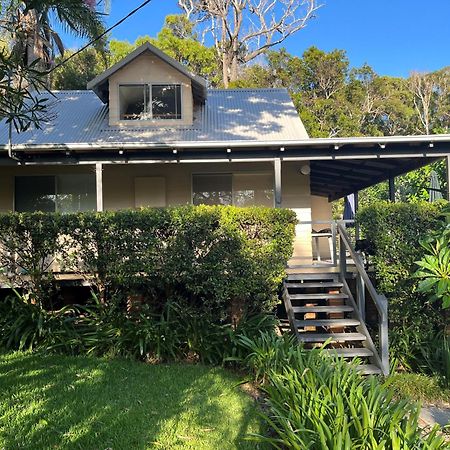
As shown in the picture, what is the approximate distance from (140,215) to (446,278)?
163 inches

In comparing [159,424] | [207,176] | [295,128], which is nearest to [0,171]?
[207,176]

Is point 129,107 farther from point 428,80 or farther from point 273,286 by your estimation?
point 428,80

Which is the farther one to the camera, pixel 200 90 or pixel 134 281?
pixel 200 90

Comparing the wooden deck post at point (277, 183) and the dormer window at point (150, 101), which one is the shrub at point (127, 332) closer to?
the wooden deck post at point (277, 183)

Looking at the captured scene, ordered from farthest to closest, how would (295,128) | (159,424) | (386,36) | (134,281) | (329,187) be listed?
1. (386,36)
2. (329,187)
3. (295,128)
4. (134,281)
5. (159,424)

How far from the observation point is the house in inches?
374

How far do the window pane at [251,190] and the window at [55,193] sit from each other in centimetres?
353

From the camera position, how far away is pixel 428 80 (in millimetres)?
35906

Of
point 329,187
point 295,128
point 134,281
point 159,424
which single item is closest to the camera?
point 159,424

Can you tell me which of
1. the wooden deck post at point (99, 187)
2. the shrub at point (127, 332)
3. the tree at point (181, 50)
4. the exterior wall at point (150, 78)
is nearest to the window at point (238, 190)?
the exterior wall at point (150, 78)

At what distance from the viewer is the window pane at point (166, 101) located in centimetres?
1209

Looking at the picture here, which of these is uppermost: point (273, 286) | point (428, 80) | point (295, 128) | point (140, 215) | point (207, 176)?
point (428, 80)

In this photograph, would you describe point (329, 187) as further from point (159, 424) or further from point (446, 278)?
point (159, 424)

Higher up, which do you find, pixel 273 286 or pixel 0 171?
pixel 0 171
